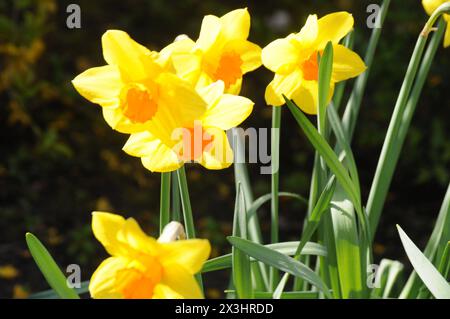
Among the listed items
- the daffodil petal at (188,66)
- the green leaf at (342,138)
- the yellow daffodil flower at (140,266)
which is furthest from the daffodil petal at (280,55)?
the yellow daffodil flower at (140,266)

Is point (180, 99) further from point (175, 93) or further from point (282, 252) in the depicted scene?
point (282, 252)

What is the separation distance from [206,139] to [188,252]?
0.20 m

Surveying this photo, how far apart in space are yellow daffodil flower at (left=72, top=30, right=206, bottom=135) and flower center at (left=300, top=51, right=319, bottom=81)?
0.23m

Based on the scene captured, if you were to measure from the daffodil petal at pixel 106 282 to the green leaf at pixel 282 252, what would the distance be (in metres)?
0.28

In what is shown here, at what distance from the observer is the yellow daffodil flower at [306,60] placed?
108 cm

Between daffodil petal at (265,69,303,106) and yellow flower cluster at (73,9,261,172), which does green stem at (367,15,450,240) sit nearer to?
daffodil petal at (265,69,303,106)

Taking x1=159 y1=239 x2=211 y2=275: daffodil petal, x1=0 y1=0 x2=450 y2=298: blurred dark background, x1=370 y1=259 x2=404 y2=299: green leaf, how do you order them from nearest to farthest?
1. x1=159 y1=239 x2=211 y2=275: daffodil petal
2. x1=370 y1=259 x2=404 y2=299: green leaf
3. x1=0 y1=0 x2=450 y2=298: blurred dark background

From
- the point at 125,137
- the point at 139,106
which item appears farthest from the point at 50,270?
the point at 125,137

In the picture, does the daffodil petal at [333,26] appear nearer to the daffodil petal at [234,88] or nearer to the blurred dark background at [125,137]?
the daffodil petal at [234,88]

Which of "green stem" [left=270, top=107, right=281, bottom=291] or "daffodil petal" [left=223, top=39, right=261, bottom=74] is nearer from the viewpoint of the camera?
"daffodil petal" [left=223, top=39, right=261, bottom=74]

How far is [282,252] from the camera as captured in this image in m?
1.21

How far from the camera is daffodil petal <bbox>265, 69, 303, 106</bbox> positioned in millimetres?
1090

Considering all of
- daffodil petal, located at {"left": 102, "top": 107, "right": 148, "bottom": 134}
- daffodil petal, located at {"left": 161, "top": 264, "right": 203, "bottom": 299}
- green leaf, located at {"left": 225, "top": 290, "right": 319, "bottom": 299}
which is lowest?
green leaf, located at {"left": 225, "top": 290, "right": 319, "bottom": 299}

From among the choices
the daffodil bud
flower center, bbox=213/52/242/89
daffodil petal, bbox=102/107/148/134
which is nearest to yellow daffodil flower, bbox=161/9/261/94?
flower center, bbox=213/52/242/89
